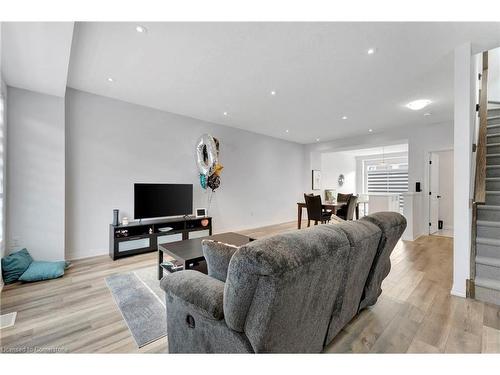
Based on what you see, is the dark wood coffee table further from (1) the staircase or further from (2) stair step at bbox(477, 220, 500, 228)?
(2) stair step at bbox(477, 220, 500, 228)

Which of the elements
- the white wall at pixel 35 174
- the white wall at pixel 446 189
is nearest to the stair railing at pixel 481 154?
the white wall at pixel 446 189

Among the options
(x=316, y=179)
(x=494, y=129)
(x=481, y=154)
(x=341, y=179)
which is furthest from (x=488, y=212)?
(x=341, y=179)

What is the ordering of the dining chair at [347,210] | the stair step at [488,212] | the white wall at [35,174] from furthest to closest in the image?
the dining chair at [347,210] < the white wall at [35,174] < the stair step at [488,212]

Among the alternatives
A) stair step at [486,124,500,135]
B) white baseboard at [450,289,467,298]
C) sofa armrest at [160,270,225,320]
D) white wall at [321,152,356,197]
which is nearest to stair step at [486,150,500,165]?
stair step at [486,124,500,135]

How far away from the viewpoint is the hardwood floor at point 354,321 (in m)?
1.63

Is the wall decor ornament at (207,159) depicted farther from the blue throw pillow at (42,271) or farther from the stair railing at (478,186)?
the stair railing at (478,186)

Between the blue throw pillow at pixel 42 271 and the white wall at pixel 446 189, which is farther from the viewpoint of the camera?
the white wall at pixel 446 189

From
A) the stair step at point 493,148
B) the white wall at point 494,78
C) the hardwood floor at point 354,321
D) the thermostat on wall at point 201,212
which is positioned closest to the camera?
the hardwood floor at point 354,321

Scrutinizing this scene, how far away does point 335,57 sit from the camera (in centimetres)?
256

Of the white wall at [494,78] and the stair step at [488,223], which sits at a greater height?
the white wall at [494,78]

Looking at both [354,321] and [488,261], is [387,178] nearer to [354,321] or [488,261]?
[488,261]

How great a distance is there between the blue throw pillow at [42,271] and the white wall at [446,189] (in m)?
7.85
